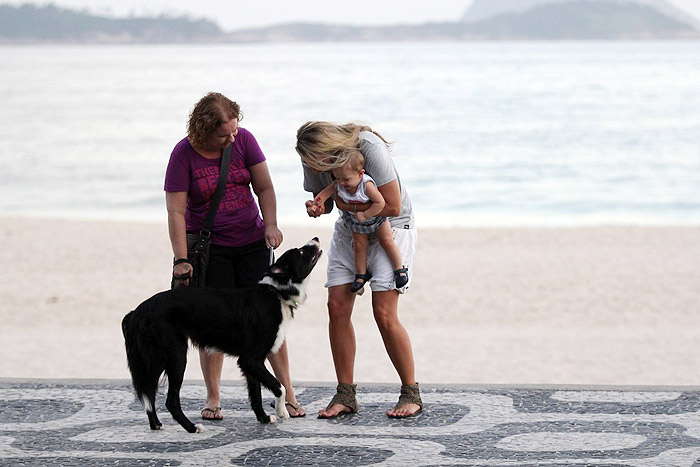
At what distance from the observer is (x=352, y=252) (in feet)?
18.3

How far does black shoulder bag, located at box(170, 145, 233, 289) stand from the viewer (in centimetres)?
539

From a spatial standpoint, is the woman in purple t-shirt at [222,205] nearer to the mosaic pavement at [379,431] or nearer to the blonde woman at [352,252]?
the blonde woman at [352,252]

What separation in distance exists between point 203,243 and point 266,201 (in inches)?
16.2

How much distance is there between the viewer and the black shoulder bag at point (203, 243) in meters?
5.39

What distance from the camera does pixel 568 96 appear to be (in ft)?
232

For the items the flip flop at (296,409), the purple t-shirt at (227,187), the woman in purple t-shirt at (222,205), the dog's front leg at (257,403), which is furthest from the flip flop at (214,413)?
the purple t-shirt at (227,187)

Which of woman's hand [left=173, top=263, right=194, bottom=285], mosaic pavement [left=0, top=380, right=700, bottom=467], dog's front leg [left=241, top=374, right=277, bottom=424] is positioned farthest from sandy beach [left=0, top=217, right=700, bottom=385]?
woman's hand [left=173, top=263, right=194, bottom=285]

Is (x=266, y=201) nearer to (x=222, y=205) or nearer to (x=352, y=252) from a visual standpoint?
(x=222, y=205)

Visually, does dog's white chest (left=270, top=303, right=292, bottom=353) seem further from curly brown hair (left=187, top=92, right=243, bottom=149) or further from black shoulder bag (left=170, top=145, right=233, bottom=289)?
curly brown hair (left=187, top=92, right=243, bottom=149)

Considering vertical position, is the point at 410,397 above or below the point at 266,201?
below

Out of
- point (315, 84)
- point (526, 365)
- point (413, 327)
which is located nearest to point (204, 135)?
point (526, 365)

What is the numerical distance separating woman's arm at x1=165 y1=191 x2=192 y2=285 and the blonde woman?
655 mm

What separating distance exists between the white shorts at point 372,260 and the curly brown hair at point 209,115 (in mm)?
875

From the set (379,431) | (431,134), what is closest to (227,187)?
(379,431)
